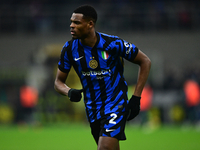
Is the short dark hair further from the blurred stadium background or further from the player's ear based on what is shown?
the blurred stadium background

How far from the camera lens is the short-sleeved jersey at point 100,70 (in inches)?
173

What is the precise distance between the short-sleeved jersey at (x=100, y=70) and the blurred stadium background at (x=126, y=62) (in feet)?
31.7

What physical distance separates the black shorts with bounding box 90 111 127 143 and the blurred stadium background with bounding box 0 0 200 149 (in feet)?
31.9

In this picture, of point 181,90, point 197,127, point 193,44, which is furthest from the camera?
point 193,44

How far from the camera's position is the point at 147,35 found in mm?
18672

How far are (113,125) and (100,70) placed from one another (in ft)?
2.14

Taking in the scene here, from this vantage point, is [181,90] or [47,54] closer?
[181,90]

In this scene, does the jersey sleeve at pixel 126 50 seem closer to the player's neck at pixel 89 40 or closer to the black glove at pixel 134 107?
the player's neck at pixel 89 40

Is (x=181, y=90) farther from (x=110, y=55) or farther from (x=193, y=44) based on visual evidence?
(x=110, y=55)

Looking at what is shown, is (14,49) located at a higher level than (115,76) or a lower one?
lower

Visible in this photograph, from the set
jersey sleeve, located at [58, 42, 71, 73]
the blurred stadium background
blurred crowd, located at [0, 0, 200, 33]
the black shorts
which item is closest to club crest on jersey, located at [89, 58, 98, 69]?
jersey sleeve, located at [58, 42, 71, 73]

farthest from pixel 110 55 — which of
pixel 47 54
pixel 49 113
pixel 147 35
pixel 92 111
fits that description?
pixel 147 35

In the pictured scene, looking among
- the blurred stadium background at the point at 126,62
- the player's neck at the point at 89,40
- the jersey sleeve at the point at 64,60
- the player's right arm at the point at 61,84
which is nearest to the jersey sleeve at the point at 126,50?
the player's neck at the point at 89,40

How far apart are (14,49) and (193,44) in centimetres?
891
